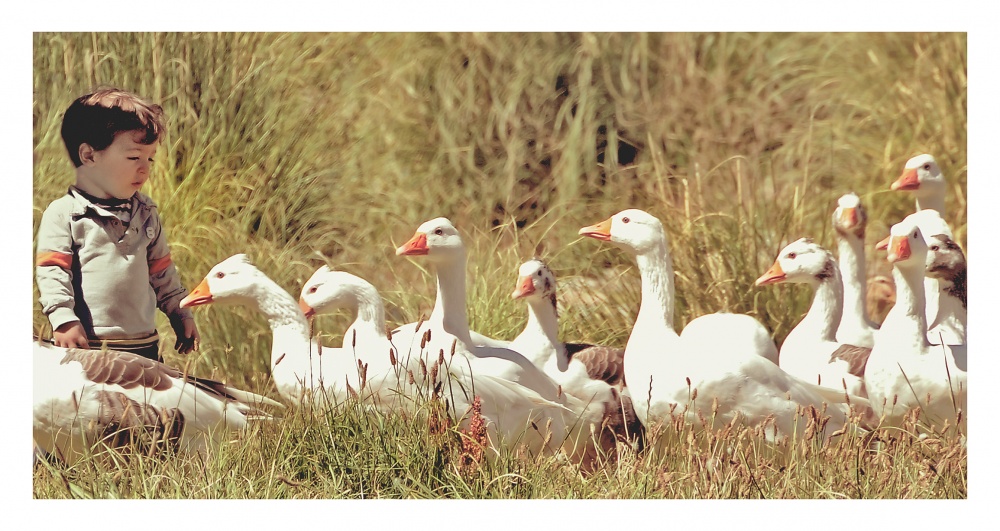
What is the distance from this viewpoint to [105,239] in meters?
5.56

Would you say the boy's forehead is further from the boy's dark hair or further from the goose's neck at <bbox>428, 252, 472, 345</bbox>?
A: the goose's neck at <bbox>428, 252, 472, 345</bbox>

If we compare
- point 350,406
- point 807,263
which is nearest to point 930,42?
point 807,263

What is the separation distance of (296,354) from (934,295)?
274 centimetres

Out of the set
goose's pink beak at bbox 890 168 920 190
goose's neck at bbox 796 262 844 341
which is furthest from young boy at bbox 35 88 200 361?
goose's pink beak at bbox 890 168 920 190

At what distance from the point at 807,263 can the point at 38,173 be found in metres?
3.51

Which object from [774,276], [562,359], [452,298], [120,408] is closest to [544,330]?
[562,359]

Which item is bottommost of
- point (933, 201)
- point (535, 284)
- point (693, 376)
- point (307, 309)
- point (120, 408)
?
point (120, 408)

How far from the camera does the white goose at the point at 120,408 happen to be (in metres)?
5.25

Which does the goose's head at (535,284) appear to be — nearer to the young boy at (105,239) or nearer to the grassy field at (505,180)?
the grassy field at (505,180)

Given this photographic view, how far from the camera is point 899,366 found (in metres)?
5.52

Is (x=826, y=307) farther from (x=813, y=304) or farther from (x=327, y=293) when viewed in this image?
(x=327, y=293)

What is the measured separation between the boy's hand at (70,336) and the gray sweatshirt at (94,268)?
0.08 feet

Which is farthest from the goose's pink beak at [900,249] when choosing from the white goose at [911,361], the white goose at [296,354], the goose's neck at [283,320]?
the goose's neck at [283,320]

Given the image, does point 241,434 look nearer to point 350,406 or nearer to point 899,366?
point 350,406
